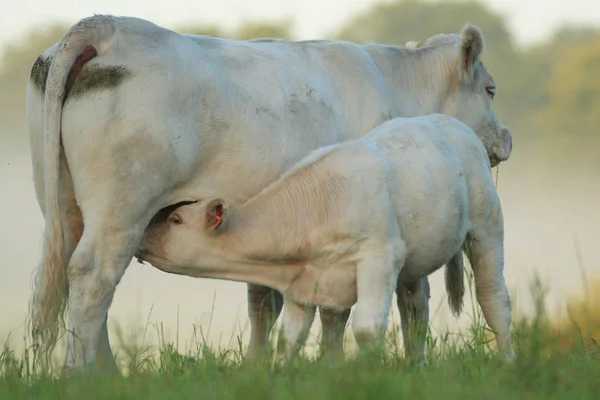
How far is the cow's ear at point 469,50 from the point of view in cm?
978

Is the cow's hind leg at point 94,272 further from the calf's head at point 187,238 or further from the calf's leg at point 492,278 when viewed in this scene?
the calf's leg at point 492,278

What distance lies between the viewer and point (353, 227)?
22.7 feet

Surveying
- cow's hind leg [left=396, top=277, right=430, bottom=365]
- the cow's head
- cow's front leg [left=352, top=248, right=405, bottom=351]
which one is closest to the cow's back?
cow's hind leg [left=396, top=277, right=430, bottom=365]

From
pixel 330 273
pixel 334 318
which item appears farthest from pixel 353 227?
pixel 334 318

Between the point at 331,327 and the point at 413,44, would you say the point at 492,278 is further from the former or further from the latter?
the point at 413,44

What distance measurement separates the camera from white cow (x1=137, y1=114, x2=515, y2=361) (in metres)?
6.81

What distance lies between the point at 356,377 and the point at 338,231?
193 centimetres

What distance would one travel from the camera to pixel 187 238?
6738 mm

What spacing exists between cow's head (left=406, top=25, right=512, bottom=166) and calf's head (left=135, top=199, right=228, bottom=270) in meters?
4.15

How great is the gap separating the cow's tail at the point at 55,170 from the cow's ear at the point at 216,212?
1.37m

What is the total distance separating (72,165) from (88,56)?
73 cm

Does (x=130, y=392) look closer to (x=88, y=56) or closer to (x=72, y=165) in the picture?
(x=72, y=165)

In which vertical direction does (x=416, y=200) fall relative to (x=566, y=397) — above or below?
above

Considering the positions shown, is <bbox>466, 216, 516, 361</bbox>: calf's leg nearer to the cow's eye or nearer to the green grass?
the green grass
